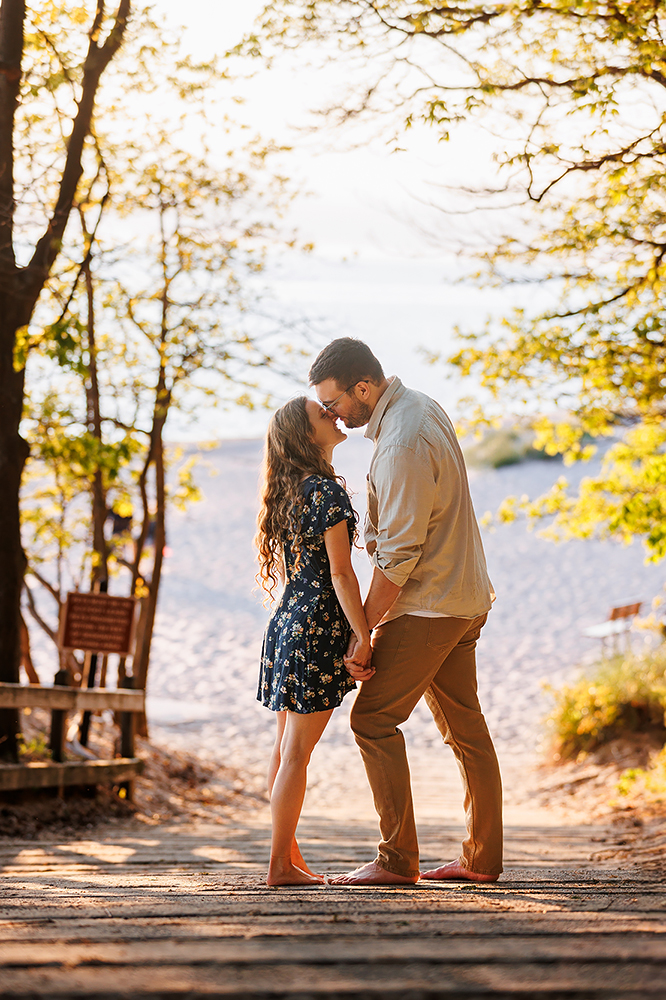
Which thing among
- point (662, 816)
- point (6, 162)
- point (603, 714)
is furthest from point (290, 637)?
point (603, 714)

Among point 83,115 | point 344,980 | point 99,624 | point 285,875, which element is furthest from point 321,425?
point 99,624

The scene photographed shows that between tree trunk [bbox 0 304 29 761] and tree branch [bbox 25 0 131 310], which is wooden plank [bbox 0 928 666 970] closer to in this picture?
tree trunk [bbox 0 304 29 761]

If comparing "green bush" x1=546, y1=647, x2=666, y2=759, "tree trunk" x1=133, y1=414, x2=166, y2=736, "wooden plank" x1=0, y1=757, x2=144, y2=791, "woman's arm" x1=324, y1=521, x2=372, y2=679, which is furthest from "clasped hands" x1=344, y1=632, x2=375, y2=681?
"tree trunk" x1=133, y1=414, x2=166, y2=736

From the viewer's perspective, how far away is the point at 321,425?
3.85 m

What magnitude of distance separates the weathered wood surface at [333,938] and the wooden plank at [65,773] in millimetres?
2588

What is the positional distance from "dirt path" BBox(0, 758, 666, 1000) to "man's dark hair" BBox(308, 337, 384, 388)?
70.8 inches

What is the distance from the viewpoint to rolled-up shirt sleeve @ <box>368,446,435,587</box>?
3486mm

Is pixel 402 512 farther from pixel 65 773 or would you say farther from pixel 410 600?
pixel 65 773

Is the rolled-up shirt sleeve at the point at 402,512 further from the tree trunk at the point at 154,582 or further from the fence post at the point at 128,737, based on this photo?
the tree trunk at the point at 154,582

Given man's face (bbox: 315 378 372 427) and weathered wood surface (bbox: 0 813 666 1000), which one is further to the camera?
man's face (bbox: 315 378 372 427)

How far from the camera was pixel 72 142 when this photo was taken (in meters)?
7.25

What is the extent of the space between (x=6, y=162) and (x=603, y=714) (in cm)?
795

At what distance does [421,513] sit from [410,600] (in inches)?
13.0

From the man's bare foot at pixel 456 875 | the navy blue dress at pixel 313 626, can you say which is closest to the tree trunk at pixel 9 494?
the navy blue dress at pixel 313 626
